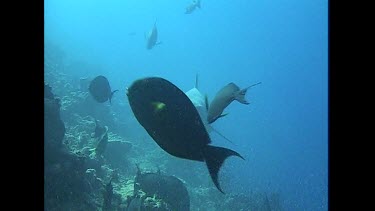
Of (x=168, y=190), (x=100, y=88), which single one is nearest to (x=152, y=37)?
(x=100, y=88)

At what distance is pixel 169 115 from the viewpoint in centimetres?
342

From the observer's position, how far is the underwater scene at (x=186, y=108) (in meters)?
4.20

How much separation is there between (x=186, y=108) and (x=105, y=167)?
26.6ft

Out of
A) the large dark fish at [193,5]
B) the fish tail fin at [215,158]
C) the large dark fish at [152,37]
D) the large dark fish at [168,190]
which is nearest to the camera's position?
the fish tail fin at [215,158]

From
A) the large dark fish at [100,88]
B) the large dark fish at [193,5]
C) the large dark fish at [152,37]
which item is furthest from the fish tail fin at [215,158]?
the large dark fish at [193,5]

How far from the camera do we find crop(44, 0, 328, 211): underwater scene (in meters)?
4.20

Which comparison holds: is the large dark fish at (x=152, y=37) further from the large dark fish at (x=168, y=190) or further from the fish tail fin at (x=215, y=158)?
the fish tail fin at (x=215, y=158)

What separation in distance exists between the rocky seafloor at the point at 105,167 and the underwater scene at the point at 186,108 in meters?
0.04

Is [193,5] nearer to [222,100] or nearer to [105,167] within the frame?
[105,167]

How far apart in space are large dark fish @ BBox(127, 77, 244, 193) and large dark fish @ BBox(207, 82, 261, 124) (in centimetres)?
88

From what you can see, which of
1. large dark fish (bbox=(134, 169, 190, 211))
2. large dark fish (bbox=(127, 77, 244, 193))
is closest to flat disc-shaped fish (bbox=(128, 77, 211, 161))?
large dark fish (bbox=(127, 77, 244, 193))
